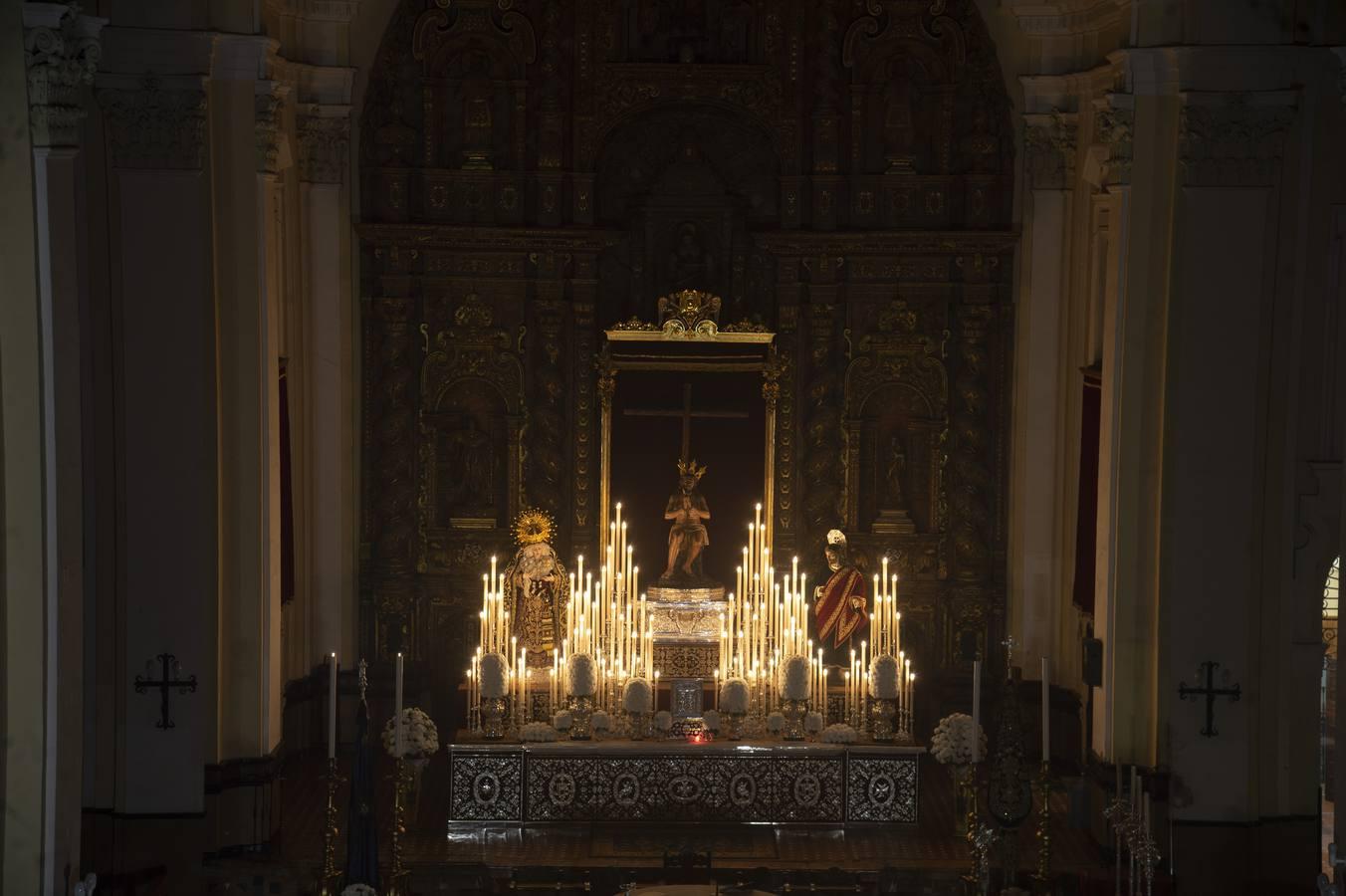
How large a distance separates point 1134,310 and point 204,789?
8051 mm

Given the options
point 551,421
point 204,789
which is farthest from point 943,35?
point 204,789

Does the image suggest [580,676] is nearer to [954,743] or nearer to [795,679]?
[795,679]

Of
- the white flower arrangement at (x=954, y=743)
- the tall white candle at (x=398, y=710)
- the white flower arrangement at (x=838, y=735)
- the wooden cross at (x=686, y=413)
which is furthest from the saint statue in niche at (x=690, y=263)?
the tall white candle at (x=398, y=710)

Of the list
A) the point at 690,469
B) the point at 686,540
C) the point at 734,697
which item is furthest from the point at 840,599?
the point at 734,697

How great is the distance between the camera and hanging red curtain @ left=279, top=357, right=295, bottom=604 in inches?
749

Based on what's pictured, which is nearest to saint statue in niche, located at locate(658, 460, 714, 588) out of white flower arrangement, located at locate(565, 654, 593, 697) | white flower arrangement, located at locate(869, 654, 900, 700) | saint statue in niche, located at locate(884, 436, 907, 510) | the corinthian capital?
saint statue in niche, located at locate(884, 436, 907, 510)

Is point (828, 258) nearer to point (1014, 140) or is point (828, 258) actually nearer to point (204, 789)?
point (1014, 140)

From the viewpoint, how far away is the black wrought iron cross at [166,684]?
15.6m

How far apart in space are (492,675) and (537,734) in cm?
62

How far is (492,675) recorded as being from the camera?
1731cm

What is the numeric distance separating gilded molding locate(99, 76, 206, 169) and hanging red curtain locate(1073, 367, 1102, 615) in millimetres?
8300

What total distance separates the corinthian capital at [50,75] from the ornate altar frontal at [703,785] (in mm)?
7540

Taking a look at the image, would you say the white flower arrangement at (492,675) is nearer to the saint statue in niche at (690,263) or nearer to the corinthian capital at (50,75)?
the saint statue in niche at (690,263)

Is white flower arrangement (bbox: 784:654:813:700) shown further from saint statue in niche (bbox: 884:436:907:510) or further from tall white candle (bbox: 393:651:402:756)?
saint statue in niche (bbox: 884:436:907:510)
